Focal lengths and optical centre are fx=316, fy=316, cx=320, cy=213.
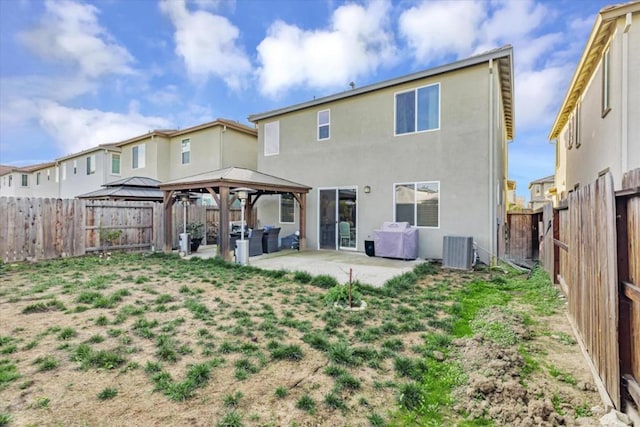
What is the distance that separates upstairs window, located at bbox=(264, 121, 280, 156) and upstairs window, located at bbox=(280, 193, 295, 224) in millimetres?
2060

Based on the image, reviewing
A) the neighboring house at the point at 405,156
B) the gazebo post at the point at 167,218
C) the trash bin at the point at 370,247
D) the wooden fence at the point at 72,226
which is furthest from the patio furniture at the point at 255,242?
the wooden fence at the point at 72,226

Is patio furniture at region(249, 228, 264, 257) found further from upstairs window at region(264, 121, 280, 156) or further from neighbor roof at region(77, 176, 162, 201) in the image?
neighbor roof at region(77, 176, 162, 201)

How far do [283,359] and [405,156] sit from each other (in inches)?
331

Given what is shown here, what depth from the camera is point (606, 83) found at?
299 inches

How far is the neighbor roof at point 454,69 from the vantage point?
872cm

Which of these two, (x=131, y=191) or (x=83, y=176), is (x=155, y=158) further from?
(x=83, y=176)

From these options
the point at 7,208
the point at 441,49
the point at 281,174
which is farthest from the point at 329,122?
the point at 7,208

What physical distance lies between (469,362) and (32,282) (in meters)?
8.25

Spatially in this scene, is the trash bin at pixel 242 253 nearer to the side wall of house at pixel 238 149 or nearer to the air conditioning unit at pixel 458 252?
the air conditioning unit at pixel 458 252

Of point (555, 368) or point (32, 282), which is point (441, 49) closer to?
point (555, 368)

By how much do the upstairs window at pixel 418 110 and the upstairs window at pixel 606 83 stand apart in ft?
12.7

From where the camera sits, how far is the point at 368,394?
109 inches

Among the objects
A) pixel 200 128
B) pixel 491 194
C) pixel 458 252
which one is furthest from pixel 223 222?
pixel 200 128

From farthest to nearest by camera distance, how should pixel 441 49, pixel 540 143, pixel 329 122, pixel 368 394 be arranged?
1. pixel 540 143
2. pixel 441 49
3. pixel 329 122
4. pixel 368 394
